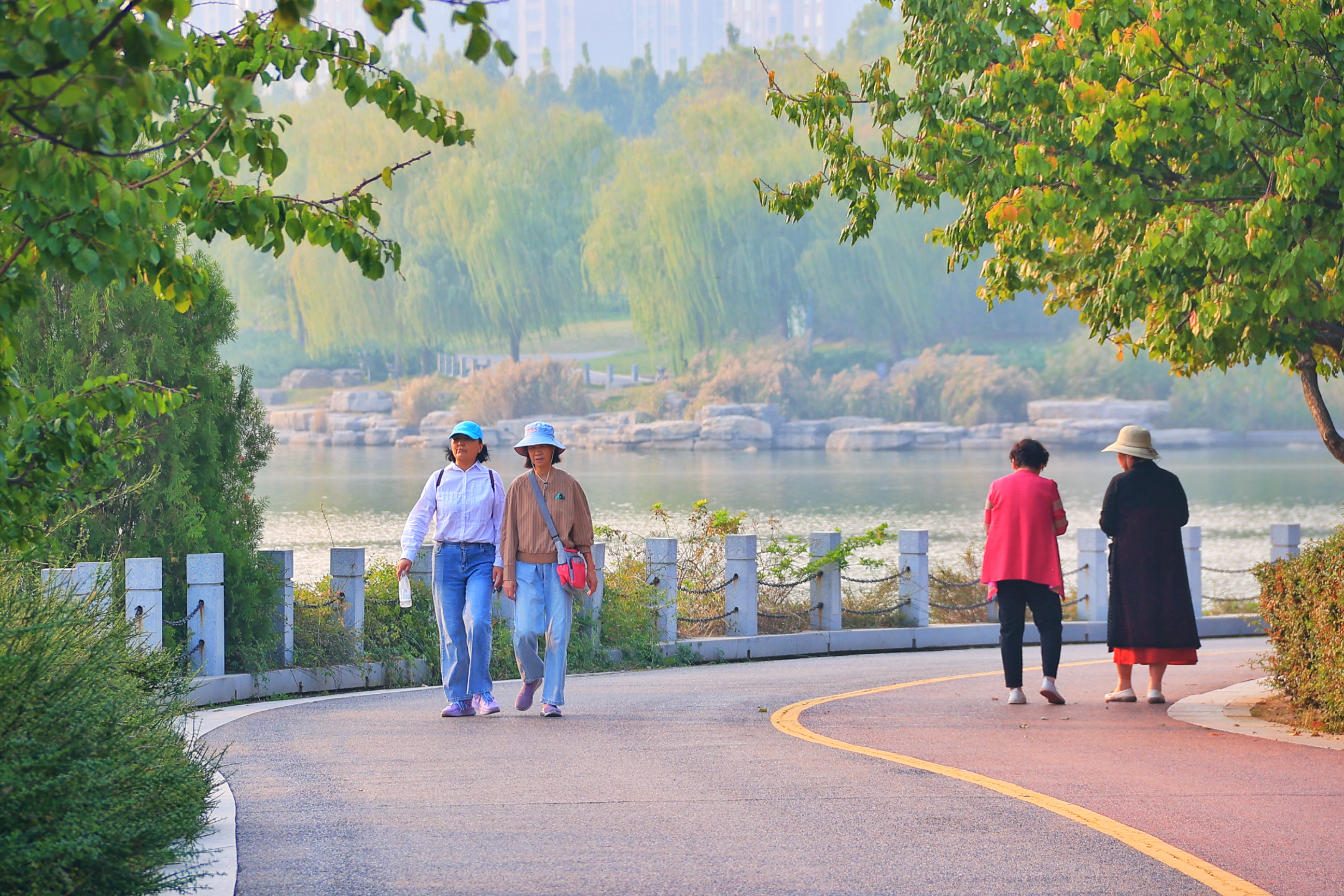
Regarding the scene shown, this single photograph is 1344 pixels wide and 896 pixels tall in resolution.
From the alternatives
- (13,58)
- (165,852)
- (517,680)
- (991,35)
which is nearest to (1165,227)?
(991,35)

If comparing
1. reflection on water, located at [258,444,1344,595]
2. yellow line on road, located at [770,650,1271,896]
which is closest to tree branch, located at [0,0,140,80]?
yellow line on road, located at [770,650,1271,896]

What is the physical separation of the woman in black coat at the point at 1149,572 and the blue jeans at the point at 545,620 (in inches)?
154

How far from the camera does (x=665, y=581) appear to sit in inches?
640

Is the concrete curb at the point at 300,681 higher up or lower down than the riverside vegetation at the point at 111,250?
lower down

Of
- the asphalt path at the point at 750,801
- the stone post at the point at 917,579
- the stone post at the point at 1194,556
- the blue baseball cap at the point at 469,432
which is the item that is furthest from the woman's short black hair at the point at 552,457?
the stone post at the point at 1194,556

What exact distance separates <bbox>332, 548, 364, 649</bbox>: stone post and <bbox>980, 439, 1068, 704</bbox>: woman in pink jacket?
17.4 ft

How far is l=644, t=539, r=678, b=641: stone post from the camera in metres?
16.2

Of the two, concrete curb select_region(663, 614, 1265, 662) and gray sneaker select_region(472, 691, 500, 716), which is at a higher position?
gray sneaker select_region(472, 691, 500, 716)

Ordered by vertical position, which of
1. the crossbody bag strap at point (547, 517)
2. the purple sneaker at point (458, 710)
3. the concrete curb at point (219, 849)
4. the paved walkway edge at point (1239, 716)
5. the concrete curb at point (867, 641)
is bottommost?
the concrete curb at point (867, 641)

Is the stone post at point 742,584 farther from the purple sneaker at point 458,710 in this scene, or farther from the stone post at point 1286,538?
the stone post at point 1286,538

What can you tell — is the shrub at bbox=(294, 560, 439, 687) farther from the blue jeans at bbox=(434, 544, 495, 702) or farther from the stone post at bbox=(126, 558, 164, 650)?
the blue jeans at bbox=(434, 544, 495, 702)

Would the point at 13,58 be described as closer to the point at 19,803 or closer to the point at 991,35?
the point at 19,803

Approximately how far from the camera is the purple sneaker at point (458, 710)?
35.4ft

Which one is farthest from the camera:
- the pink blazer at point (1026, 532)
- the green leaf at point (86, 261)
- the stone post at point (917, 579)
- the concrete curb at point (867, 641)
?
the stone post at point (917, 579)
